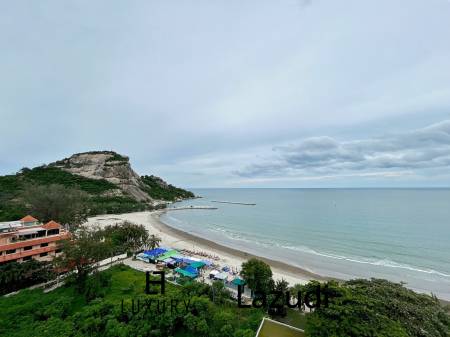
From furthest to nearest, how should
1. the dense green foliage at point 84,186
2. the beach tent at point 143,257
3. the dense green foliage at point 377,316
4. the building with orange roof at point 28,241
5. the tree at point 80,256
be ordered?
the dense green foliage at point 84,186, the beach tent at point 143,257, the building with orange roof at point 28,241, the tree at point 80,256, the dense green foliage at point 377,316

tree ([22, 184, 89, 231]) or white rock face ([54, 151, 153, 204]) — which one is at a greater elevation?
white rock face ([54, 151, 153, 204])

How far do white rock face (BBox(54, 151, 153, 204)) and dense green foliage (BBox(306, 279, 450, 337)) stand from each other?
105m

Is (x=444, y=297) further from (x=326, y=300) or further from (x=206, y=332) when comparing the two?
(x=206, y=332)

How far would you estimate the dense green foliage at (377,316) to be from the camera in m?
11.7

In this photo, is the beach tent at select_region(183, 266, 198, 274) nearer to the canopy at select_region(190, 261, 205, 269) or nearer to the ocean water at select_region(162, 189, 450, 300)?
the canopy at select_region(190, 261, 205, 269)

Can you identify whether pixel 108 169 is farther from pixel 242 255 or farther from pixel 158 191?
pixel 242 255

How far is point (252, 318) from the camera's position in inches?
641

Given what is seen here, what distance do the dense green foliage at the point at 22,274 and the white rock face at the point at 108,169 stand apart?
8765 cm

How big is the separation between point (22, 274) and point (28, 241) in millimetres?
4640

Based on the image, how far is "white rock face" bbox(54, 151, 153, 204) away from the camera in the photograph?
113 metres

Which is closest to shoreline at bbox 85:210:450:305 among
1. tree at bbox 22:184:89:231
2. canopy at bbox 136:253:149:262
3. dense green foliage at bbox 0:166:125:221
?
canopy at bbox 136:253:149:262

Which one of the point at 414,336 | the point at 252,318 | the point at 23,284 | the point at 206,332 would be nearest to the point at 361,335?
the point at 414,336

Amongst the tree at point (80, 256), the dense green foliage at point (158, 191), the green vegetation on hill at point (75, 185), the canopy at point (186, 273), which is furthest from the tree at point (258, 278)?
the dense green foliage at point (158, 191)

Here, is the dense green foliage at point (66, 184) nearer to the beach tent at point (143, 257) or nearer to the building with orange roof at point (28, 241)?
the beach tent at point (143, 257)
